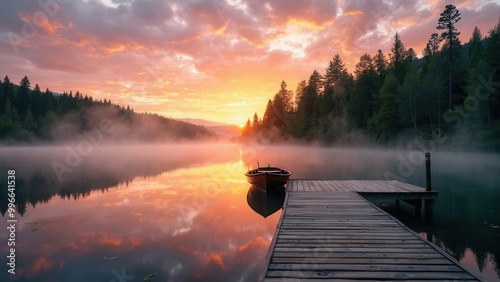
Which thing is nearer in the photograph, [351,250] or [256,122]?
[351,250]

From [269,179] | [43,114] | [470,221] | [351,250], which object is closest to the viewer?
[351,250]

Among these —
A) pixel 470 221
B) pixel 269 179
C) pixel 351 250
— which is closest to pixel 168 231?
pixel 269 179

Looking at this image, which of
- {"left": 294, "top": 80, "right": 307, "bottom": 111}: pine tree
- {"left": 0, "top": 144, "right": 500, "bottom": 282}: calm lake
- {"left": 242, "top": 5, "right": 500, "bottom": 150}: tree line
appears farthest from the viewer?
{"left": 294, "top": 80, "right": 307, "bottom": 111}: pine tree

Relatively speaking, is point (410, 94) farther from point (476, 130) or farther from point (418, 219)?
point (418, 219)

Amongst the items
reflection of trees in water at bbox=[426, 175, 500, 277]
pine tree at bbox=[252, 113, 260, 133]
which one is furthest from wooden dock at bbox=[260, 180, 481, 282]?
pine tree at bbox=[252, 113, 260, 133]

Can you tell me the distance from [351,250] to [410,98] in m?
43.5

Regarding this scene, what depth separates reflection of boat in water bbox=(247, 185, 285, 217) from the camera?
14.3 m

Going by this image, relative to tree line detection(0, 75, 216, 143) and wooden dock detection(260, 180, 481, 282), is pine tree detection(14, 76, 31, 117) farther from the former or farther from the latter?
wooden dock detection(260, 180, 481, 282)

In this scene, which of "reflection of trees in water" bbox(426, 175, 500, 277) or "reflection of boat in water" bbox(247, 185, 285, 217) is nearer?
"reflection of trees in water" bbox(426, 175, 500, 277)

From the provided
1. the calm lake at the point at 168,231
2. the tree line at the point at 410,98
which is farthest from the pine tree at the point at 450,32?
the calm lake at the point at 168,231

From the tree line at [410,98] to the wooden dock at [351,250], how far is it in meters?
33.2

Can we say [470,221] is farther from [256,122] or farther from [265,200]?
[256,122]

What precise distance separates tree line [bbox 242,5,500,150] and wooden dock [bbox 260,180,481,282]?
33.2 metres

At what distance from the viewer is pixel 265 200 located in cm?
1625
